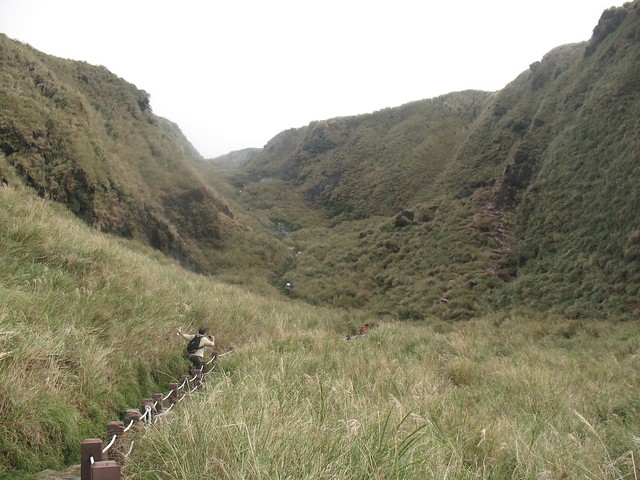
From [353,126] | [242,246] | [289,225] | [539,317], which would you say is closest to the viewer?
[539,317]

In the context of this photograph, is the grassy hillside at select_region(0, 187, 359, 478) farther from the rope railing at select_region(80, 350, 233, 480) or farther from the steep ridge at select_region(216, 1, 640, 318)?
the steep ridge at select_region(216, 1, 640, 318)

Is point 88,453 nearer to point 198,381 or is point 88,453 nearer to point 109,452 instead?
point 109,452

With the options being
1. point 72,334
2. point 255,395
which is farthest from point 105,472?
point 72,334

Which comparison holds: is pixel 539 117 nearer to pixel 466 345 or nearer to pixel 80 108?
pixel 466 345

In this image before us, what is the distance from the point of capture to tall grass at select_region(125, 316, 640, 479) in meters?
2.67

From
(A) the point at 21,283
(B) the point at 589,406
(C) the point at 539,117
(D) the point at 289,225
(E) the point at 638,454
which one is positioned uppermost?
(C) the point at 539,117

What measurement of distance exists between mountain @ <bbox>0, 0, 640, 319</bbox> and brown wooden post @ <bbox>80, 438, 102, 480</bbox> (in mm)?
16391

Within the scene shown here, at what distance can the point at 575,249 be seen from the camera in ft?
62.4

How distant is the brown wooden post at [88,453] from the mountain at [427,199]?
645 inches

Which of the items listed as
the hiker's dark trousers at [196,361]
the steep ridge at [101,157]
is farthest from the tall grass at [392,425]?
the steep ridge at [101,157]

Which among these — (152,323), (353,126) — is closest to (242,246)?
(152,323)

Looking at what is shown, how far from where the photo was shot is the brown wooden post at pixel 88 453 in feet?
7.89

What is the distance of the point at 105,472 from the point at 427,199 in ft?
128

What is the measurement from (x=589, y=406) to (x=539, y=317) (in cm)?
1241
